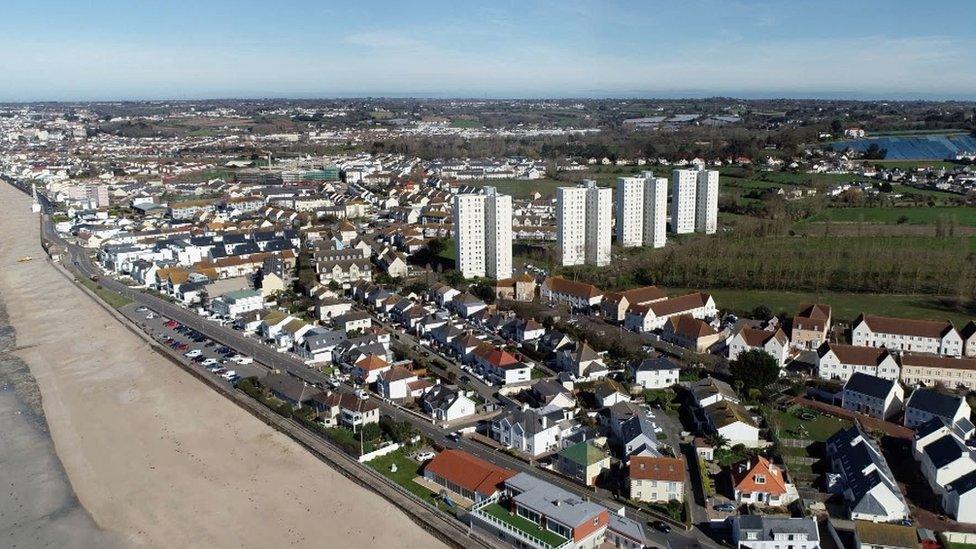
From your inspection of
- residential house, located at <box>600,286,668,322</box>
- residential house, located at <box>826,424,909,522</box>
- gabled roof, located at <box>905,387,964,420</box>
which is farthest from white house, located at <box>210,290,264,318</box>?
gabled roof, located at <box>905,387,964,420</box>

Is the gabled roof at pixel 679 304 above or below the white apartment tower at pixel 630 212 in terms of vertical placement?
below

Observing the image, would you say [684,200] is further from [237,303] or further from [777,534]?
[777,534]

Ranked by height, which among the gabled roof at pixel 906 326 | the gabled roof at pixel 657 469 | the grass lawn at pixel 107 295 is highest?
the gabled roof at pixel 906 326

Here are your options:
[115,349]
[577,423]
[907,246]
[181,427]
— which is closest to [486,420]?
[577,423]

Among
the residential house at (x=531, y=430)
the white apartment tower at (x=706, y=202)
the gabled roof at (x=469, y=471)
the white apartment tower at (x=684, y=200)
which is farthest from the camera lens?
the white apartment tower at (x=706, y=202)

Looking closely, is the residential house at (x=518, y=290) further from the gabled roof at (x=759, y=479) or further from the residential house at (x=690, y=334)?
the gabled roof at (x=759, y=479)

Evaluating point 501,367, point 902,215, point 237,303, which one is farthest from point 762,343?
point 902,215

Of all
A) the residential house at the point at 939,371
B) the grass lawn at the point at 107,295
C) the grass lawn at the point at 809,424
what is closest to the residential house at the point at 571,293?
the grass lawn at the point at 809,424
